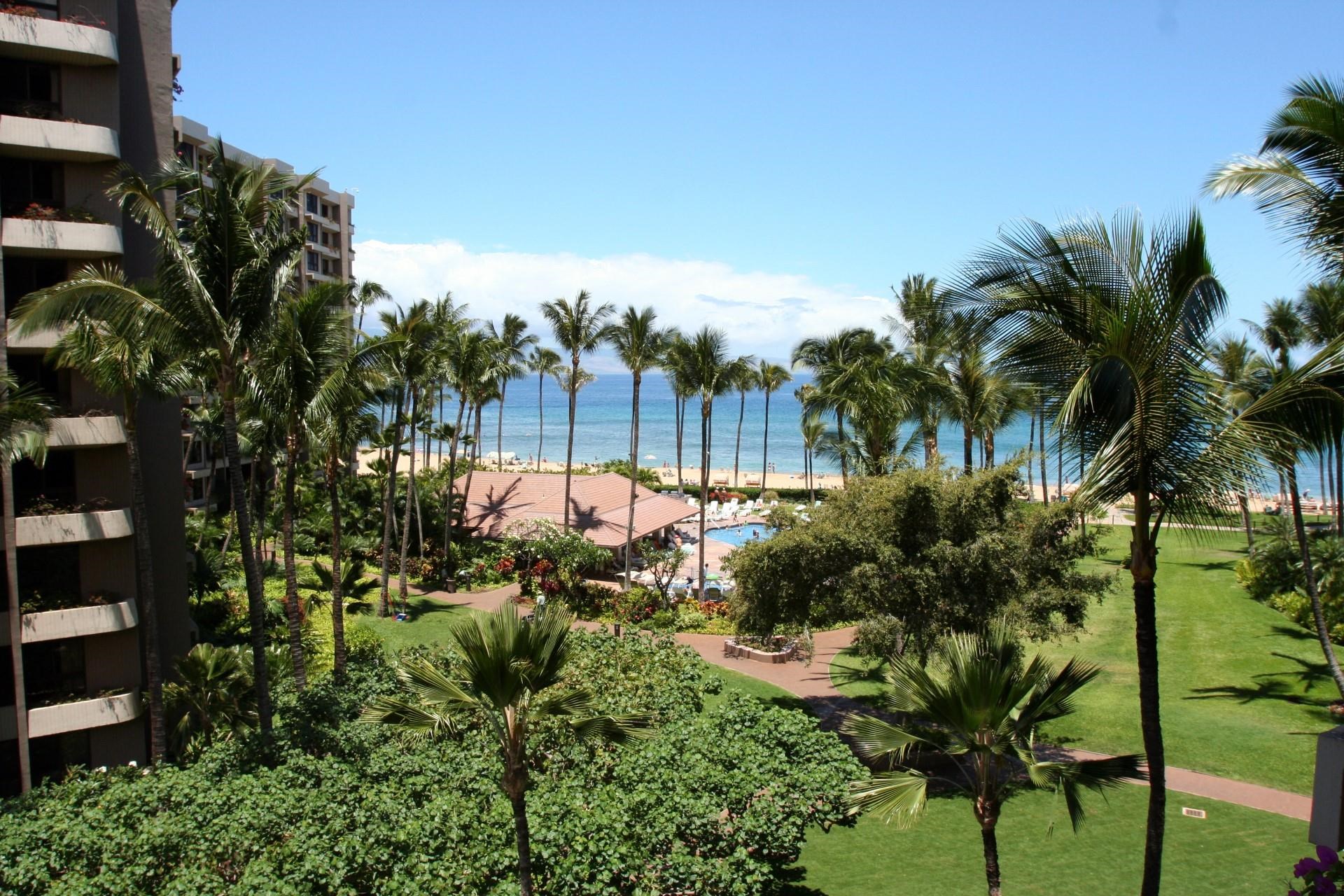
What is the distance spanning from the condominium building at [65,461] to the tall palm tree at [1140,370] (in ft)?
52.8

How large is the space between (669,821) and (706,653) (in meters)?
16.1

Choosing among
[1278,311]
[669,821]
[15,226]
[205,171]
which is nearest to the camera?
[669,821]

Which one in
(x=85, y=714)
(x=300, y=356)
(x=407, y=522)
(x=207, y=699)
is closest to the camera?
(x=300, y=356)

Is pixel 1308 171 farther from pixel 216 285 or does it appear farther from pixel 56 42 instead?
pixel 56 42

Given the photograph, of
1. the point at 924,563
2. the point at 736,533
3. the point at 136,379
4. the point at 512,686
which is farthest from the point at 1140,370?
the point at 736,533

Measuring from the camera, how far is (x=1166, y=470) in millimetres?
8727

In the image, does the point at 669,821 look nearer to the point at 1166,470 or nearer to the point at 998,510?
the point at 1166,470

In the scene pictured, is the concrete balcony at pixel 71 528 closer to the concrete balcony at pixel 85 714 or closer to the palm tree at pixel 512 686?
the concrete balcony at pixel 85 714

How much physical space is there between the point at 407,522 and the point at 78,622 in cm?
1703

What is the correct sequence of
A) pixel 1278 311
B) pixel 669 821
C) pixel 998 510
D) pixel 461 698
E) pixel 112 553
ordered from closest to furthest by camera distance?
pixel 461 698
pixel 669 821
pixel 112 553
pixel 998 510
pixel 1278 311

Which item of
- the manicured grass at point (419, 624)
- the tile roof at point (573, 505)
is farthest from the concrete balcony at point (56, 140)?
the tile roof at point (573, 505)

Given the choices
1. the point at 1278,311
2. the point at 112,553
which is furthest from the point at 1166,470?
the point at 1278,311

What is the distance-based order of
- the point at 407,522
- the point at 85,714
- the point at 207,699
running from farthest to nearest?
the point at 407,522 < the point at 207,699 < the point at 85,714

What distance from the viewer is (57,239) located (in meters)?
16.6
